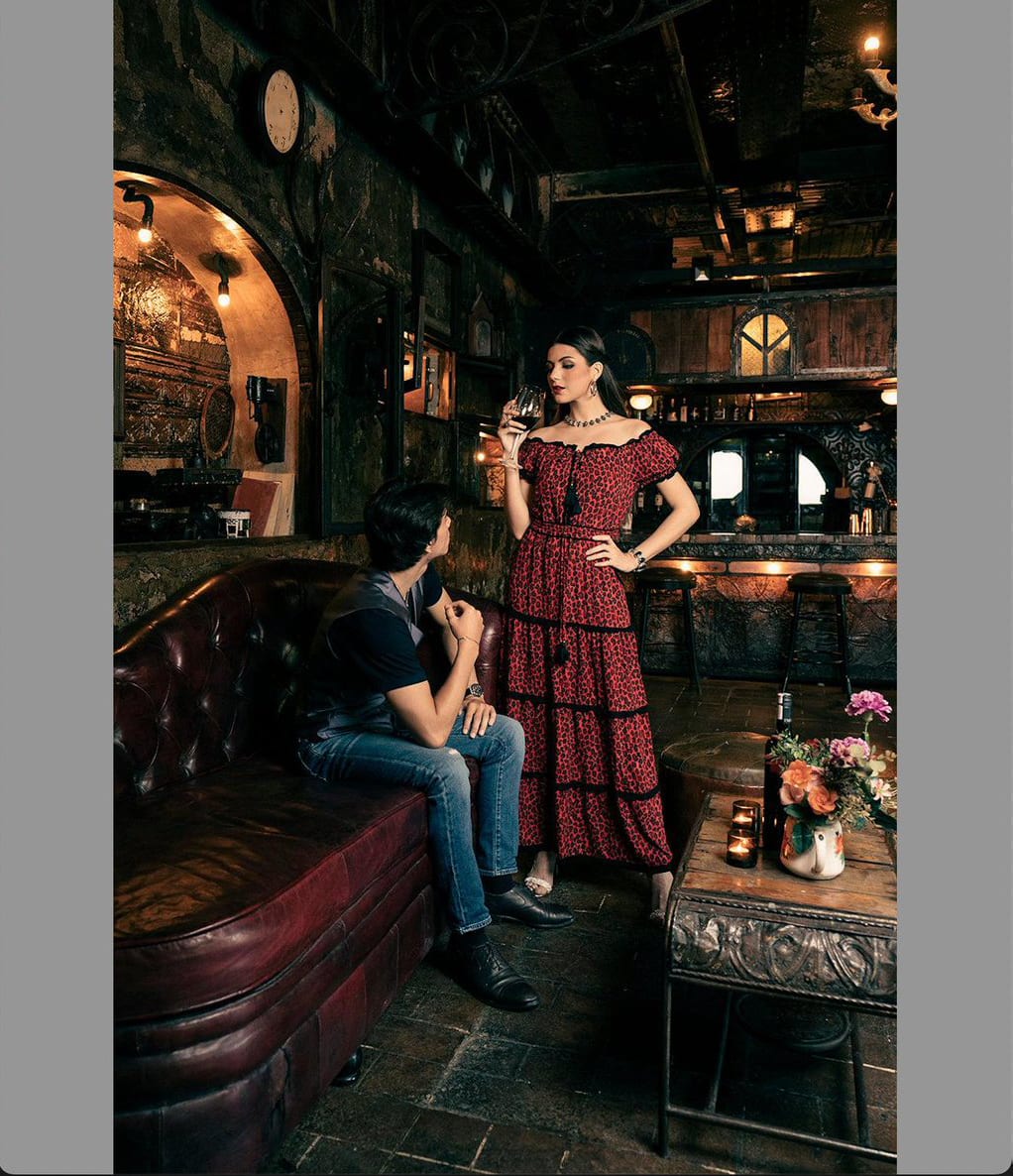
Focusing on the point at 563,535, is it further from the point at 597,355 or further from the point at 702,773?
the point at 702,773

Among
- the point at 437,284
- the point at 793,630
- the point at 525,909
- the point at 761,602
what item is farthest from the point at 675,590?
the point at 525,909

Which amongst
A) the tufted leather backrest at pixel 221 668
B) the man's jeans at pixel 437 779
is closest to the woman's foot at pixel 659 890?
the man's jeans at pixel 437 779

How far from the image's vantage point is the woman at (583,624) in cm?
288

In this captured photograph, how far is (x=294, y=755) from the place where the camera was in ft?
8.45

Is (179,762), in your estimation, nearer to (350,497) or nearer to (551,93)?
(350,497)

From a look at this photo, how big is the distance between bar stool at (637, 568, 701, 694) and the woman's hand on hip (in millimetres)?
3797

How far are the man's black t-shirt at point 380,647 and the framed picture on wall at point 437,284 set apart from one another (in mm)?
3221

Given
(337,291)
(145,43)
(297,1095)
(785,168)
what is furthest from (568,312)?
(297,1095)

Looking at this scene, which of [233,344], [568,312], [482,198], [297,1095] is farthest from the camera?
[568,312]

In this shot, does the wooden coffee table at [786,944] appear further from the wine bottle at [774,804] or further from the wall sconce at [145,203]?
the wall sconce at [145,203]

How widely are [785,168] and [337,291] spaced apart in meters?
4.48

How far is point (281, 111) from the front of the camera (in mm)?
3787

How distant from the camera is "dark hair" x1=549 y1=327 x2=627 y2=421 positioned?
286 centimetres

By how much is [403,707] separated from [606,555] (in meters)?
0.95
